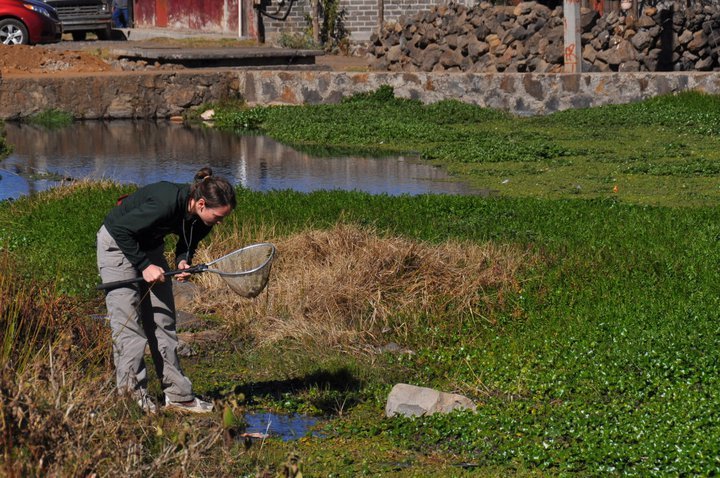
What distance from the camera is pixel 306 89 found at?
23359mm

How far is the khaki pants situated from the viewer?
652cm

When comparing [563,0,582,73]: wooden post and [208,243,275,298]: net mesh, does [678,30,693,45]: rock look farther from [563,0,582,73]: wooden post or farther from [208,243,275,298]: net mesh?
[208,243,275,298]: net mesh

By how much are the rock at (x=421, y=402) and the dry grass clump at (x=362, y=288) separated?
132 centimetres

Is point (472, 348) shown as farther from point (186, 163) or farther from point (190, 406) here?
point (186, 163)

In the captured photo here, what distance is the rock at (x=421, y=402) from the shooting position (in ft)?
21.6

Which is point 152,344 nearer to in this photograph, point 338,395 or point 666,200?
point 338,395

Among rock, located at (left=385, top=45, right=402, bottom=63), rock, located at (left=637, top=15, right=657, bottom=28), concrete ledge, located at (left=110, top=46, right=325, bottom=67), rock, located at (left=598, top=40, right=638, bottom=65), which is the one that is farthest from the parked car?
rock, located at (left=637, top=15, right=657, bottom=28)

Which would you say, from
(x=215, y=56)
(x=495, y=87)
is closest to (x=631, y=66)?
(x=495, y=87)

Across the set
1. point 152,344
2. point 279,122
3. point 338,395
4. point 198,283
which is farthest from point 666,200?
point 279,122

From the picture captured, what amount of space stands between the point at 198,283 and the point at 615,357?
3578 millimetres

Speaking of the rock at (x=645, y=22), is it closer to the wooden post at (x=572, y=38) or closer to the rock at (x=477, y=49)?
the wooden post at (x=572, y=38)

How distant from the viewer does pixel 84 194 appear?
12336 mm

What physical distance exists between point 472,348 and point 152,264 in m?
2.30

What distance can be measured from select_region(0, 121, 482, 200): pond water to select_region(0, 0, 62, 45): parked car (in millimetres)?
7285
